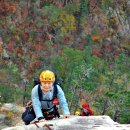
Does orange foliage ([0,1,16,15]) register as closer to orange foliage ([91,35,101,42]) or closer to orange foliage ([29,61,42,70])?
orange foliage ([29,61,42,70])

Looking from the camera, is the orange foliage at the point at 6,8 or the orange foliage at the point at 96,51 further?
the orange foliage at the point at 96,51

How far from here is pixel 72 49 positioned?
2712 cm

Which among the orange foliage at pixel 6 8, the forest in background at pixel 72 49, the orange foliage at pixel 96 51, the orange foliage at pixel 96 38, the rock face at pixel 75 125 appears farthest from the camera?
the orange foliage at pixel 96 38

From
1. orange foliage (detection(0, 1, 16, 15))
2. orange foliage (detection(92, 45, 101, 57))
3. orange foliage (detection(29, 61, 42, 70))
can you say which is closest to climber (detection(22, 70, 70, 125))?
orange foliage (detection(29, 61, 42, 70))

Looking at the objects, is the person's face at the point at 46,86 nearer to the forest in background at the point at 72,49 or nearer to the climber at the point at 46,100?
the climber at the point at 46,100

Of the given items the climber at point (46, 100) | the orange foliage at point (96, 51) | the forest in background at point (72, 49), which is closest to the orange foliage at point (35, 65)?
the forest in background at point (72, 49)

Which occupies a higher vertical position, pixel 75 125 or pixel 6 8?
pixel 6 8

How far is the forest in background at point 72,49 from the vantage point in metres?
22.9

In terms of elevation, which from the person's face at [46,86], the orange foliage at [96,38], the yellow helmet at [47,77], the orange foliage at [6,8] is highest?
the orange foliage at [6,8]

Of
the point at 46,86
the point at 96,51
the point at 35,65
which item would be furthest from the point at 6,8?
the point at 46,86

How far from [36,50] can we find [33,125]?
28610 mm

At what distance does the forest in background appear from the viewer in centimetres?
2291

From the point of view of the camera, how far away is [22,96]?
21922mm

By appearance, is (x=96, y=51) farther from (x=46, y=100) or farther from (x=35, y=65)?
(x=46, y=100)
